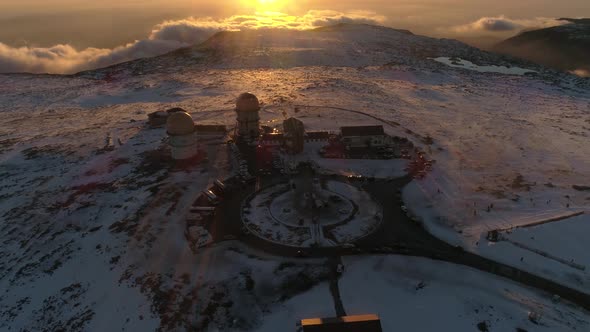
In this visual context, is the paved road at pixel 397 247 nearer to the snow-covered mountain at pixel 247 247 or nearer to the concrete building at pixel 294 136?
the snow-covered mountain at pixel 247 247

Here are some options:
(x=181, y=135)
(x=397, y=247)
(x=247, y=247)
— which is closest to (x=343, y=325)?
(x=397, y=247)

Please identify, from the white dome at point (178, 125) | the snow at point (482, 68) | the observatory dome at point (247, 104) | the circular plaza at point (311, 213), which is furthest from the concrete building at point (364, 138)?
the snow at point (482, 68)

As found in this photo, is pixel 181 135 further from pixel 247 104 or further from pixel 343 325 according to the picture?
pixel 343 325

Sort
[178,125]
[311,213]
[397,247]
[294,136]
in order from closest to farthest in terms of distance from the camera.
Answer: [397,247], [311,213], [178,125], [294,136]

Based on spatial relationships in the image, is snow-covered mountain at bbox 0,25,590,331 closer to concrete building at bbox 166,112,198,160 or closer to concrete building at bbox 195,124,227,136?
concrete building at bbox 166,112,198,160

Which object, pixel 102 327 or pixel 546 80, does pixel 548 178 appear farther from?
pixel 546 80

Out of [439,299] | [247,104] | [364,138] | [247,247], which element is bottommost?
[439,299]

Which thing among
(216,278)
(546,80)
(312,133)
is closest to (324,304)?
(216,278)

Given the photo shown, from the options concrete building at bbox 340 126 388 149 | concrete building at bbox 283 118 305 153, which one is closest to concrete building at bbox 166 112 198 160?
concrete building at bbox 283 118 305 153
